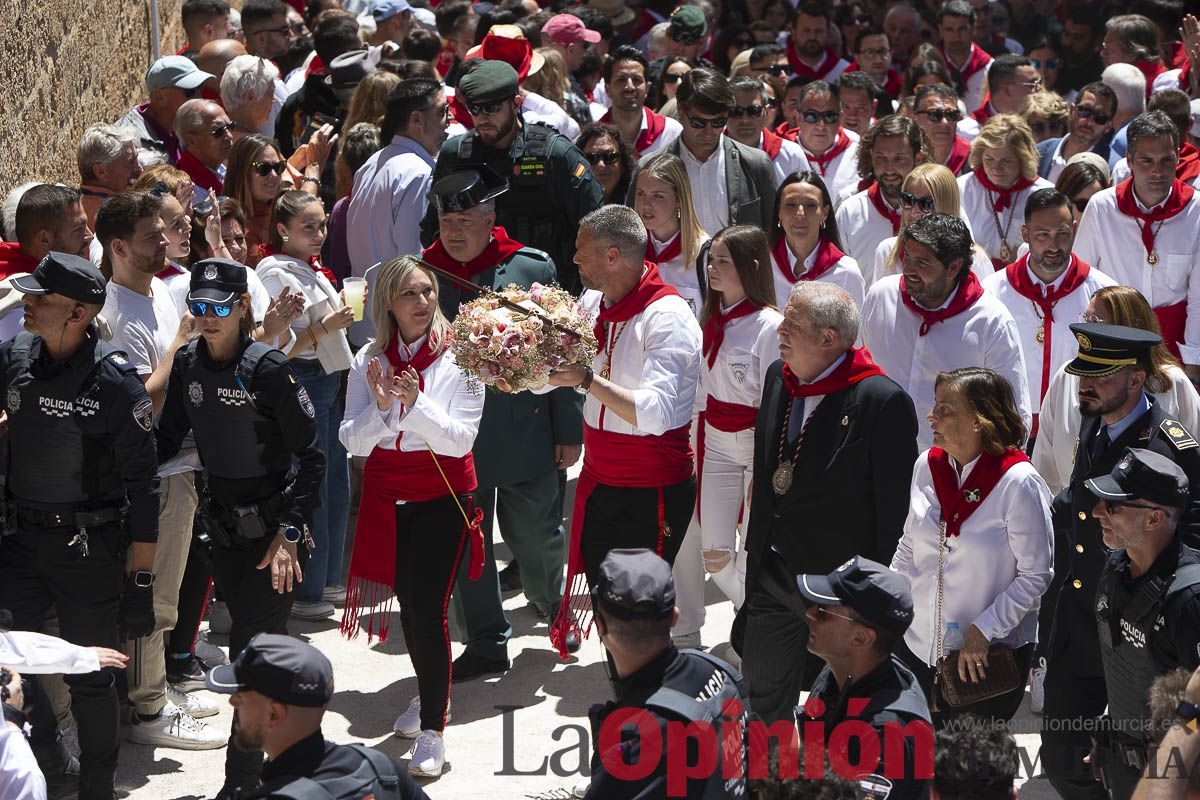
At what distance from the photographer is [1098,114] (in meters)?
9.84

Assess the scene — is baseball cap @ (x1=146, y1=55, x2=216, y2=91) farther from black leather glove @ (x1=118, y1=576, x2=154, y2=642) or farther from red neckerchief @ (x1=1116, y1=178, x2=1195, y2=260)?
red neckerchief @ (x1=1116, y1=178, x2=1195, y2=260)

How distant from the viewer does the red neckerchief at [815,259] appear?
763 centimetres

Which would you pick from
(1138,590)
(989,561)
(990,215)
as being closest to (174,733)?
(989,561)

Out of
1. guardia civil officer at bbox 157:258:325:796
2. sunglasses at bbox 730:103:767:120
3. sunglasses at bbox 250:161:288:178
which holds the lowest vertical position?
guardia civil officer at bbox 157:258:325:796

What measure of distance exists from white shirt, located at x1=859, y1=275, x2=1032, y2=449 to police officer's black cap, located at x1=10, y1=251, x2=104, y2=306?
3.50 meters

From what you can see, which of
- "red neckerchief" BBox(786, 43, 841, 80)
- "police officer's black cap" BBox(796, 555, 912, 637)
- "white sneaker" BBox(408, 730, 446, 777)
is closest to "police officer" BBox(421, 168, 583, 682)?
"white sneaker" BBox(408, 730, 446, 777)

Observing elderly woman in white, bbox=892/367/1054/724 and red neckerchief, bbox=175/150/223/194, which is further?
red neckerchief, bbox=175/150/223/194

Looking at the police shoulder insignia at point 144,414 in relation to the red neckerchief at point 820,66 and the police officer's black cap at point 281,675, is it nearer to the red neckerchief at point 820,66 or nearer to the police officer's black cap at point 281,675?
the police officer's black cap at point 281,675

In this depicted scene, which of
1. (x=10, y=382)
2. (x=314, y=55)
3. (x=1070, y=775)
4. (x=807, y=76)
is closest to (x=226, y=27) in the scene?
(x=314, y=55)

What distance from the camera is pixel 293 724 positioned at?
3.77 m

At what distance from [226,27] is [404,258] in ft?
18.6

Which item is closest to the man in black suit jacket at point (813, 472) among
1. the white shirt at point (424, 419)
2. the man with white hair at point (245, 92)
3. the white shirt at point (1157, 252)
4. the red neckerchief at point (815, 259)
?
the white shirt at point (424, 419)

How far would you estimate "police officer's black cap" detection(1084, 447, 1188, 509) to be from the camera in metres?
4.74

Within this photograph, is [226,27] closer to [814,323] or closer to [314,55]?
[314,55]
